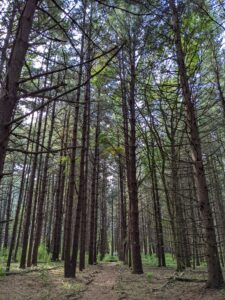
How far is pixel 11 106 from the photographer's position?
1.43 m

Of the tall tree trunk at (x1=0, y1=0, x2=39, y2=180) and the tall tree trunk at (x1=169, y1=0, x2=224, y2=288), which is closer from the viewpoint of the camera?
the tall tree trunk at (x1=0, y1=0, x2=39, y2=180)

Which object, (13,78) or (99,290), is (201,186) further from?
(13,78)

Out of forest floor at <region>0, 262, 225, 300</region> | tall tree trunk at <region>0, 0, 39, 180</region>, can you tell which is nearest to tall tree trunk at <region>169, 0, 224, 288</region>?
forest floor at <region>0, 262, 225, 300</region>

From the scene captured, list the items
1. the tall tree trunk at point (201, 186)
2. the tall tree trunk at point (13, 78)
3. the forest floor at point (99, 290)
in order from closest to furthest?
the tall tree trunk at point (13, 78) → the tall tree trunk at point (201, 186) → the forest floor at point (99, 290)

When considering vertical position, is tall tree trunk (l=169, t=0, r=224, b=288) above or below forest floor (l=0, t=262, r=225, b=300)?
above

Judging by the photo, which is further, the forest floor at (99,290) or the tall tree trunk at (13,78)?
the forest floor at (99,290)

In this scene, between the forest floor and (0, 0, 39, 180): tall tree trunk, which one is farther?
the forest floor

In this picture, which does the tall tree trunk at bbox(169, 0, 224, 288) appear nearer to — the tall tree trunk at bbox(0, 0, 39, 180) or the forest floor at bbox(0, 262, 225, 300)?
the forest floor at bbox(0, 262, 225, 300)

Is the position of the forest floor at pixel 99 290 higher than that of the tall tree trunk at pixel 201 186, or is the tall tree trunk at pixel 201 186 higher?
the tall tree trunk at pixel 201 186

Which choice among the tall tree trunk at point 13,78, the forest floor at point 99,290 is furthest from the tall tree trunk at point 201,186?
the tall tree trunk at point 13,78

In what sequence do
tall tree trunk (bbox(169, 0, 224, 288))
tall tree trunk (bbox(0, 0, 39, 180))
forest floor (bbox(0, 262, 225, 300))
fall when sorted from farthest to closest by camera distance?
forest floor (bbox(0, 262, 225, 300)) < tall tree trunk (bbox(169, 0, 224, 288)) < tall tree trunk (bbox(0, 0, 39, 180))

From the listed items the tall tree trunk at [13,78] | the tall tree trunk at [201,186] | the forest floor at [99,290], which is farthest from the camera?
the forest floor at [99,290]

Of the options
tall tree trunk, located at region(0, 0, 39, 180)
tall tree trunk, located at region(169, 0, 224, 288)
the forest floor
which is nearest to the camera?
tall tree trunk, located at region(0, 0, 39, 180)

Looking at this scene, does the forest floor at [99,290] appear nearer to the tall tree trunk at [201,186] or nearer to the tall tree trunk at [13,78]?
the tall tree trunk at [201,186]
